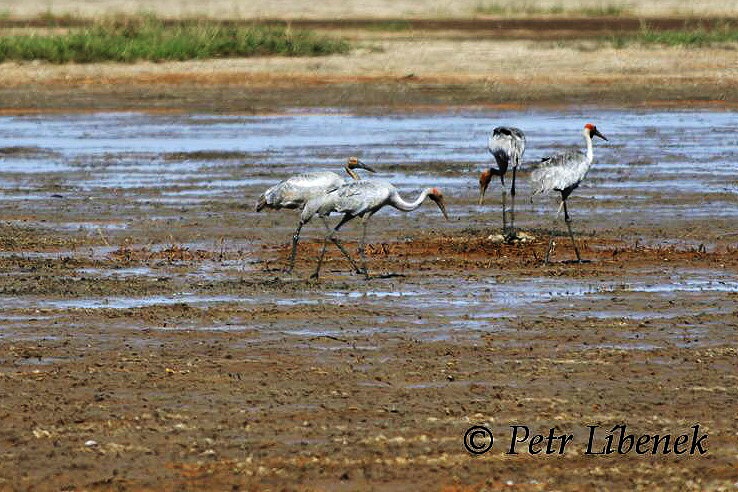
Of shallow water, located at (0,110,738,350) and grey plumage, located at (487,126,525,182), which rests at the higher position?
grey plumage, located at (487,126,525,182)

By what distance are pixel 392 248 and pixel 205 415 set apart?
695 centimetres

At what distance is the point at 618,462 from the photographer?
8.17 meters

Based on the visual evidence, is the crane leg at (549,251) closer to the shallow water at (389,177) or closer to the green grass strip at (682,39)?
the shallow water at (389,177)

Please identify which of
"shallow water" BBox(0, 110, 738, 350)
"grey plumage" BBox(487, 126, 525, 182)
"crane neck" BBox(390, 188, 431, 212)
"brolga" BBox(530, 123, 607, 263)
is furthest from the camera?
"grey plumage" BBox(487, 126, 525, 182)

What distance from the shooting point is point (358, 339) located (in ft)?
36.9

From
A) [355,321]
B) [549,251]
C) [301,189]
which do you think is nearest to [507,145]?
[549,251]

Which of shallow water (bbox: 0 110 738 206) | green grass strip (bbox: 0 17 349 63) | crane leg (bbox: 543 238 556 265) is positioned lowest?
green grass strip (bbox: 0 17 349 63)

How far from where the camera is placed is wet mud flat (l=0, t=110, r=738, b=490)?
8.24m

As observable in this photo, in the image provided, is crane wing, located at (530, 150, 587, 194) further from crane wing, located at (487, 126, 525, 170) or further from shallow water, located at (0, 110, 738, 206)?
shallow water, located at (0, 110, 738, 206)

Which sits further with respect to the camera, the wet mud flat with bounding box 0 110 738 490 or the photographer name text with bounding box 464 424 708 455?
the photographer name text with bounding box 464 424 708 455

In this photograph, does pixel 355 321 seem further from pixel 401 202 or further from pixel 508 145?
pixel 508 145

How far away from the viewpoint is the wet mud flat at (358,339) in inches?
324

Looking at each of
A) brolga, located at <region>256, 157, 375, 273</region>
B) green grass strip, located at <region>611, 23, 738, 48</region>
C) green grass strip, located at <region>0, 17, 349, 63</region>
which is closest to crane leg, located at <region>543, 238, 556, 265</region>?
brolga, located at <region>256, 157, 375, 273</region>

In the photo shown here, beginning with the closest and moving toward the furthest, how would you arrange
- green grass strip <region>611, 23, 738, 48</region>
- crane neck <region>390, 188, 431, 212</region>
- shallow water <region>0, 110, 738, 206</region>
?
crane neck <region>390, 188, 431, 212</region>
shallow water <region>0, 110, 738, 206</region>
green grass strip <region>611, 23, 738, 48</region>
